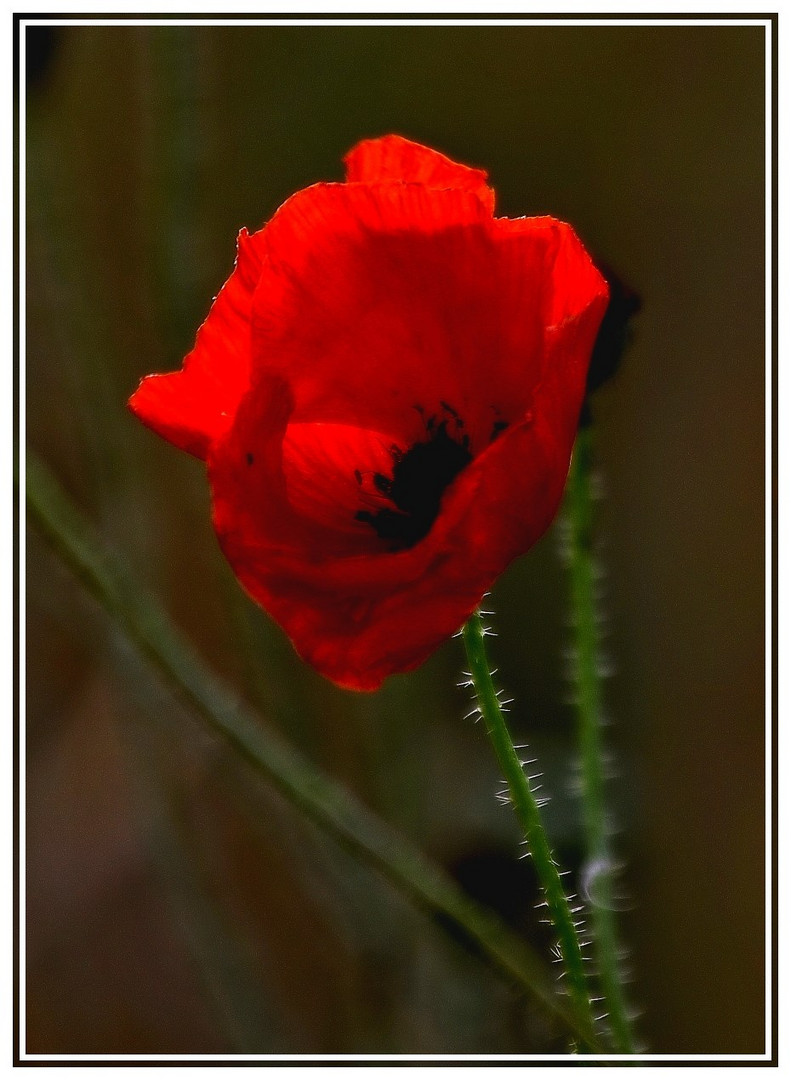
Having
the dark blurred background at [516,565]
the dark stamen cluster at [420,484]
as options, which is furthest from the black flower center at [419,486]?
the dark blurred background at [516,565]

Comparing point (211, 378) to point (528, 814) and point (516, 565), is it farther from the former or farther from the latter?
point (516, 565)

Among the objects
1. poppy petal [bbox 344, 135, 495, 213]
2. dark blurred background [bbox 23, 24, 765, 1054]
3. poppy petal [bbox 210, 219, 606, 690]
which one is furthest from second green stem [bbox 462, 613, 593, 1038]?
dark blurred background [bbox 23, 24, 765, 1054]

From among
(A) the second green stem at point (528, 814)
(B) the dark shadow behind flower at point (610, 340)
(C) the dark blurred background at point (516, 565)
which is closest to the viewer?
(A) the second green stem at point (528, 814)

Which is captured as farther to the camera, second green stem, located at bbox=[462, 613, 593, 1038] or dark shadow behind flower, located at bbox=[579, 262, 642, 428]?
dark shadow behind flower, located at bbox=[579, 262, 642, 428]

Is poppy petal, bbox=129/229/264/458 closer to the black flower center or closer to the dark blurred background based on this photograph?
the black flower center

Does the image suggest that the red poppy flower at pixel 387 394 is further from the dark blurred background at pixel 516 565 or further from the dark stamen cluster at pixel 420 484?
the dark blurred background at pixel 516 565

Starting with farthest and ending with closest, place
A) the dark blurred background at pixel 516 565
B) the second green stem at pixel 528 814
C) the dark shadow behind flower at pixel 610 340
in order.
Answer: the dark blurred background at pixel 516 565, the dark shadow behind flower at pixel 610 340, the second green stem at pixel 528 814
